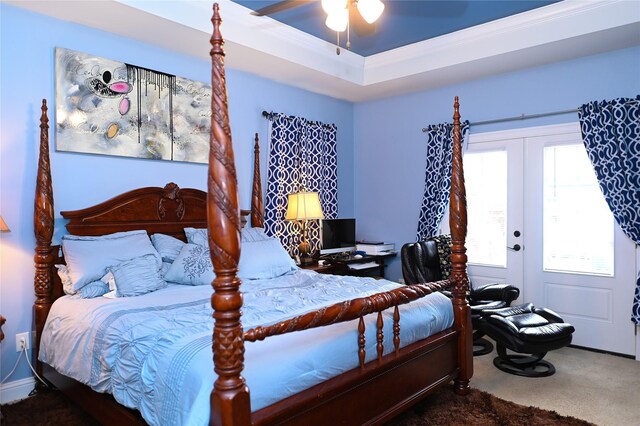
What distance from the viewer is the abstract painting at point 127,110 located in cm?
325

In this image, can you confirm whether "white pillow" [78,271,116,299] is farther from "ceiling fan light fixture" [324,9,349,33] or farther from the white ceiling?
"ceiling fan light fixture" [324,9,349,33]

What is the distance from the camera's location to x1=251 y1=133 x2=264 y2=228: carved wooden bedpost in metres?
4.47

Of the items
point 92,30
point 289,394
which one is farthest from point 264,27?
point 289,394

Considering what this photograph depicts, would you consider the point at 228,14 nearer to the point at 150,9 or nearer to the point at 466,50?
the point at 150,9

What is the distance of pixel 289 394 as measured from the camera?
189cm

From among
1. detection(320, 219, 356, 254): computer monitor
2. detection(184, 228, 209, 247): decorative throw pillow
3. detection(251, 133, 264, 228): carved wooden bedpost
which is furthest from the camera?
detection(320, 219, 356, 254): computer monitor

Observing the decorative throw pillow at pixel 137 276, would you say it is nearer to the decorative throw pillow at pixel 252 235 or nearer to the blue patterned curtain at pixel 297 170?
the decorative throw pillow at pixel 252 235

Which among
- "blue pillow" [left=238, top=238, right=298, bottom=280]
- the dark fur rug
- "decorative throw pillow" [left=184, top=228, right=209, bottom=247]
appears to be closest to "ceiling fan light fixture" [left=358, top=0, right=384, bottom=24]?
"blue pillow" [left=238, top=238, right=298, bottom=280]

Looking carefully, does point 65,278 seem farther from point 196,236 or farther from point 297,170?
point 297,170

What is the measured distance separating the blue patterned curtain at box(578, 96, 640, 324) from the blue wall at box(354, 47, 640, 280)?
0.17 metres

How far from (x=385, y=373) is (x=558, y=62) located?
3.52 meters

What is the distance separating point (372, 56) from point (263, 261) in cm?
270

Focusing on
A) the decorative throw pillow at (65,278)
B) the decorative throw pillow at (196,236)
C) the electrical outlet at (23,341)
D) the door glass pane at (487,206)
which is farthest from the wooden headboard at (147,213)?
the door glass pane at (487,206)

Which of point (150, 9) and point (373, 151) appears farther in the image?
point (373, 151)
